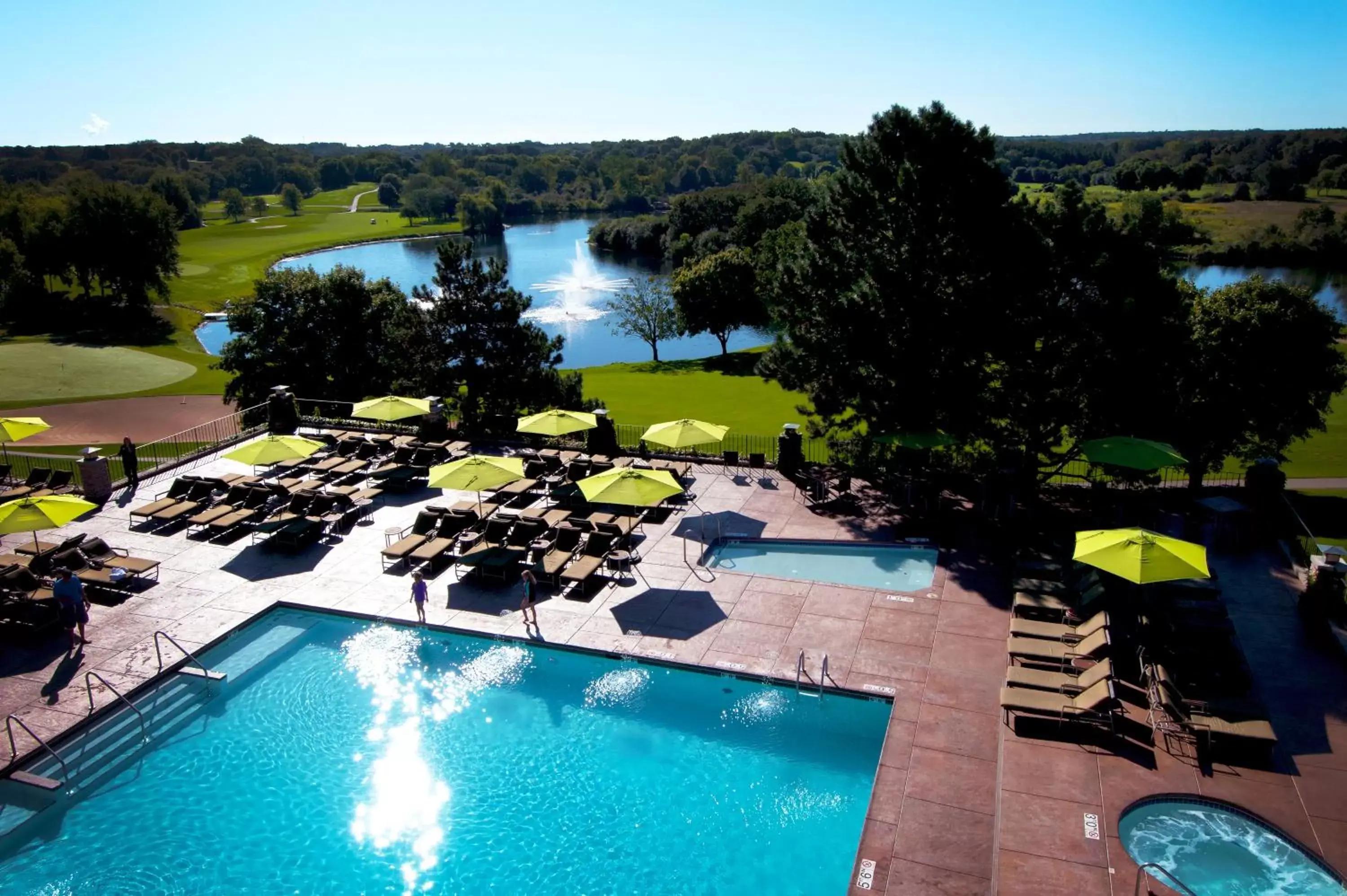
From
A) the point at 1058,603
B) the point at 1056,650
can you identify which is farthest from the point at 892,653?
the point at 1058,603

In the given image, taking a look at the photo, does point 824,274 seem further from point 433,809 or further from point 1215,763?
point 433,809

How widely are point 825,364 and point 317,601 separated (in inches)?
527

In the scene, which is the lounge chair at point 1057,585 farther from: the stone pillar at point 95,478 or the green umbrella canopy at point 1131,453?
the stone pillar at point 95,478

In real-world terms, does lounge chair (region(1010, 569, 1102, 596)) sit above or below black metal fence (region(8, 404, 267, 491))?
above

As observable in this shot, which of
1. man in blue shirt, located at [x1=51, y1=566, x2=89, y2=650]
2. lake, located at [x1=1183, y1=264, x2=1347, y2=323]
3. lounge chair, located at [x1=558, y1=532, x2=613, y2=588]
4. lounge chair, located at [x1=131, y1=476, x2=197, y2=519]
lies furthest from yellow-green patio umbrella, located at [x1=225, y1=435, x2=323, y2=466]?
lake, located at [x1=1183, y1=264, x2=1347, y2=323]

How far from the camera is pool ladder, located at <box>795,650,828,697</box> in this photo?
13.8 meters

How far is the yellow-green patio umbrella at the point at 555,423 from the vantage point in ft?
72.9

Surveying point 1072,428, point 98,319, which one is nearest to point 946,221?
point 1072,428

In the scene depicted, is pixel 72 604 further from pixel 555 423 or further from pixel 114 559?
pixel 555 423

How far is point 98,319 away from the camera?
245ft

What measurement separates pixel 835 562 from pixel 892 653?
421 cm

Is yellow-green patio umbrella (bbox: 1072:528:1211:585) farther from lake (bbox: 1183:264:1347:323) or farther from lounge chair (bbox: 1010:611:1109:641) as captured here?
lake (bbox: 1183:264:1347:323)

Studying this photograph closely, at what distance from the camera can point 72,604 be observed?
51.9 ft

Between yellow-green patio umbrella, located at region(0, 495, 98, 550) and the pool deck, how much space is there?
6.49ft
